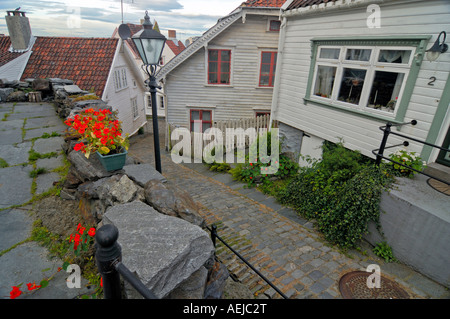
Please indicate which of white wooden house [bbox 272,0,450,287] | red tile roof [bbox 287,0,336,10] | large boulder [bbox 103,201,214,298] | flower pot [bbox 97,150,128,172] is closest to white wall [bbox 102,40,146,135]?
red tile roof [bbox 287,0,336,10]

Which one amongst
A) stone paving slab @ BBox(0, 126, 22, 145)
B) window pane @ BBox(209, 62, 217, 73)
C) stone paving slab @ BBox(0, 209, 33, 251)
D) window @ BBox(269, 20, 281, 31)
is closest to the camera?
stone paving slab @ BBox(0, 209, 33, 251)

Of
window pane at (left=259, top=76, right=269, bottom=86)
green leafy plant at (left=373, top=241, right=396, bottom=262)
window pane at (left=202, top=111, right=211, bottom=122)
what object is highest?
window pane at (left=259, top=76, right=269, bottom=86)

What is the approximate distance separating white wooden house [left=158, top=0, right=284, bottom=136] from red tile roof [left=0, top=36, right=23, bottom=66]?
7287 millimetres

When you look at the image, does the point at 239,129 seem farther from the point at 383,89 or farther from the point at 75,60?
the point at 75,60

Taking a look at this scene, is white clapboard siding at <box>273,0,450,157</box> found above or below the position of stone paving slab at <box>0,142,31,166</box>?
above

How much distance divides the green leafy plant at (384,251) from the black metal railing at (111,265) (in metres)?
4.53

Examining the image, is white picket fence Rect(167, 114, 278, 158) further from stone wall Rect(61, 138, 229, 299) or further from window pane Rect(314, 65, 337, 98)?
stone wall Rect(61, 138, 229, 299)

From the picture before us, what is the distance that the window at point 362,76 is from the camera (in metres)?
5.45

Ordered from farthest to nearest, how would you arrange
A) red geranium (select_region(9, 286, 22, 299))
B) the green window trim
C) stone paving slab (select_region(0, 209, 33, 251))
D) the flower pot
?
the green window trim, the flower pot, stone paving slab (select_region(0, 209, 33, 251)), red geranium (select_region(9, 286, 22, 299))

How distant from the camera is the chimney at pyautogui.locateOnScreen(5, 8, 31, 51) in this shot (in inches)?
475

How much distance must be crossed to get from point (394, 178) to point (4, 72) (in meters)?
15.8

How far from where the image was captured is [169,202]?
2936 mm
